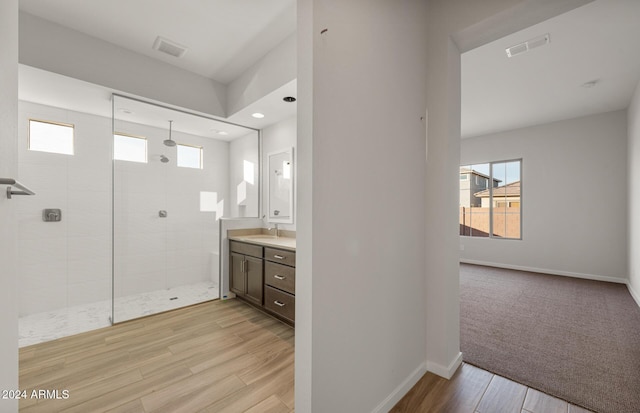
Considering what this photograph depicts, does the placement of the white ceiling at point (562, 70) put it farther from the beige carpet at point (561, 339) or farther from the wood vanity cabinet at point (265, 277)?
the wood vanity cabinet at point (265, 277)

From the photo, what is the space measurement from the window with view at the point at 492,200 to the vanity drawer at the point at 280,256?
506cm

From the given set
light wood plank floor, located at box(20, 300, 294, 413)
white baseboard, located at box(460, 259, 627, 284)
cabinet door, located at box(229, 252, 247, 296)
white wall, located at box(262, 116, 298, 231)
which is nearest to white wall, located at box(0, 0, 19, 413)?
light wood plank floor, located at box(20, 300, 294, 413)

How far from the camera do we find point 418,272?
1.78 m

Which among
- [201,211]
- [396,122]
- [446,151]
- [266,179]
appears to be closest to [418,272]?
[446,151]

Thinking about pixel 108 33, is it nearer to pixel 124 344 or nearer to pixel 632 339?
pixel 124 344

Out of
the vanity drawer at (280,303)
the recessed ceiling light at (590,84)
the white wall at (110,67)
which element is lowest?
the vanity drawer at (280,303)

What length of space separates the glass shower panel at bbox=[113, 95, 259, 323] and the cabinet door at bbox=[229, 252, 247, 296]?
10.2 inches

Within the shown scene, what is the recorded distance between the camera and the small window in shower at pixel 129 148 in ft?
9.34

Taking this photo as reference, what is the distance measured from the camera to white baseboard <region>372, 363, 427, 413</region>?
4.72ft

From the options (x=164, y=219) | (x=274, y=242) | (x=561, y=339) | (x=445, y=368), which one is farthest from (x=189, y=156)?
(x=561, y=339)

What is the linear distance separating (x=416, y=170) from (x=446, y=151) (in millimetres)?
246

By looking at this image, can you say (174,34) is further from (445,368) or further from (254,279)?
(445,368)

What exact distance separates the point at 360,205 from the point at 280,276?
1624mm

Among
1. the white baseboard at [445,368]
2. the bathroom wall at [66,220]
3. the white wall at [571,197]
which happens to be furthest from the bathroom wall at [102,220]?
the white wall at [571,197]
